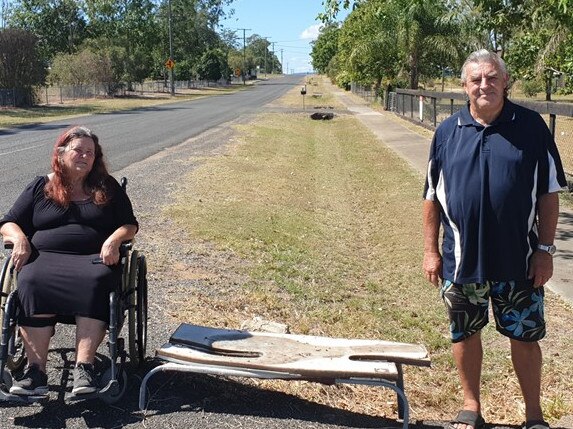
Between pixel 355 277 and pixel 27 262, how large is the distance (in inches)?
158

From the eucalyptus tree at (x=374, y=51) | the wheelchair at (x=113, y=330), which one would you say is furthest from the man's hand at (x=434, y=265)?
the eucalyptus tree at (x=374, y=51)

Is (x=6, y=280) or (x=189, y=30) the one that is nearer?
(x=6, y=280)

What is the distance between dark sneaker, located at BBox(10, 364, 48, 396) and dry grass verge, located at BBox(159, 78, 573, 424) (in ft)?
3.88

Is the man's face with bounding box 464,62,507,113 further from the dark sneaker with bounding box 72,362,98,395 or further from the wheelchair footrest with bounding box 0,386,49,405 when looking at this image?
the wheelchair footrest with bounding box 0,386,49,405

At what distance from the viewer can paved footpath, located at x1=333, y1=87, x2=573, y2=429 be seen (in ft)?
20.9

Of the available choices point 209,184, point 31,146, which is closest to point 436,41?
point 31,146

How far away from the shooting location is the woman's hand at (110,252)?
12.6 feet

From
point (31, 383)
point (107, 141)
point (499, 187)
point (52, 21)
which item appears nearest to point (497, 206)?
point (499, 187)

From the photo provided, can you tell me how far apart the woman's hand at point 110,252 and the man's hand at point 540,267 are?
2.09 metres

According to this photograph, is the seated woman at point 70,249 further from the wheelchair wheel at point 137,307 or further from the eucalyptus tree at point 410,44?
the eucalyptus tree at point 410,44

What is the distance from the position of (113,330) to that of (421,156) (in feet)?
46.5

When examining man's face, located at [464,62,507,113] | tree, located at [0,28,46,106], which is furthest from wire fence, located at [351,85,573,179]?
tree, located at [0,28,46,106]

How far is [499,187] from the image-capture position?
10.7 feet

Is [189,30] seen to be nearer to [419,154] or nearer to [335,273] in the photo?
[419,154]
